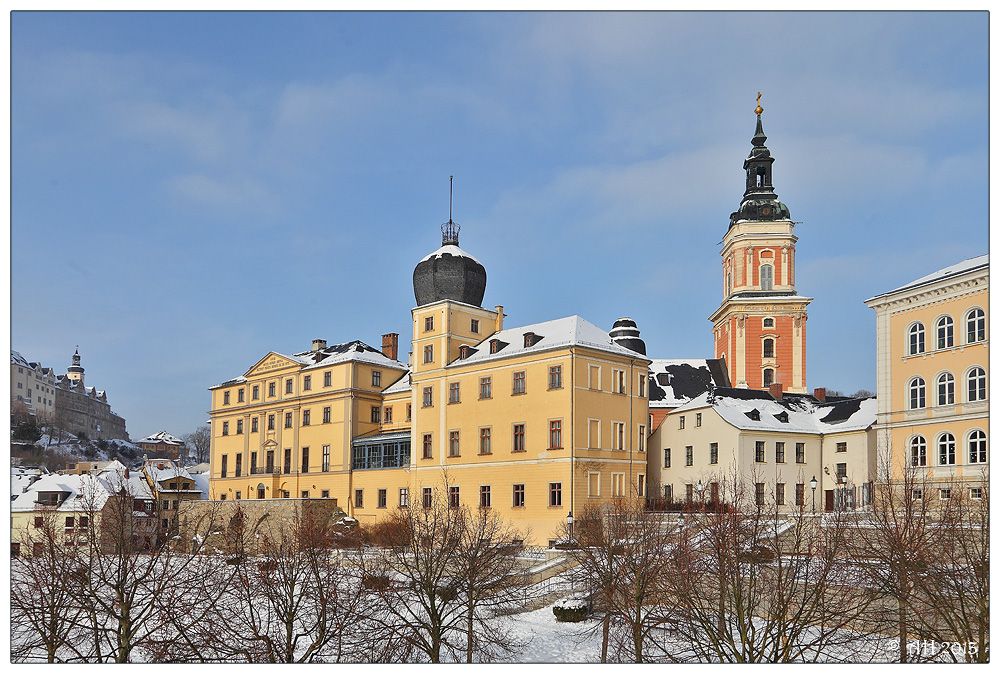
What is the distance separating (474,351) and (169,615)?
35.8 meters

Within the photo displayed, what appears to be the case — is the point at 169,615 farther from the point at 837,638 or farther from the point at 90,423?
the point at 90,423

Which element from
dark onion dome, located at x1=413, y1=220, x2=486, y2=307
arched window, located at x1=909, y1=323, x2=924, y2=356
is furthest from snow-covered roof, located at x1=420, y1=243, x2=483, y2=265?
arched window, located at x1=909, y1=323, x2=924, y2=356

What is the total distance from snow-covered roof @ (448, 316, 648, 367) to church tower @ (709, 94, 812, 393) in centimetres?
3568

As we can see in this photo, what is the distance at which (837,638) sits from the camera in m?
29.1

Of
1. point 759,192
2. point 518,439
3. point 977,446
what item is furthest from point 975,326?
point 759,192

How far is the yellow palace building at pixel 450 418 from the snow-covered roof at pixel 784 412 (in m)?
5.29

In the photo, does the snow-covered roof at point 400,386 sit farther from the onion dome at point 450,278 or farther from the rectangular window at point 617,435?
the rectangular window at point 617,435

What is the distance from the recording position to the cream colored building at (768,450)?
58.1 meters

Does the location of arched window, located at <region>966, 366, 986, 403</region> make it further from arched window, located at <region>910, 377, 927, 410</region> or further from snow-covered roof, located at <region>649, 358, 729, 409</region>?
snow-covered roof, located at <region>649, 358, 729, 409</region>

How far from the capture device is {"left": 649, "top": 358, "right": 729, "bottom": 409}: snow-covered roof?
75.5 metres

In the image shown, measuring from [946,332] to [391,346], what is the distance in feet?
136

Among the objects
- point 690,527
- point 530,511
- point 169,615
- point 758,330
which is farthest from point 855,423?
point 169,615

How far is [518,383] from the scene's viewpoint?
188ft

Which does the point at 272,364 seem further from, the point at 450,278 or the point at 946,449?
the point at 946,449
